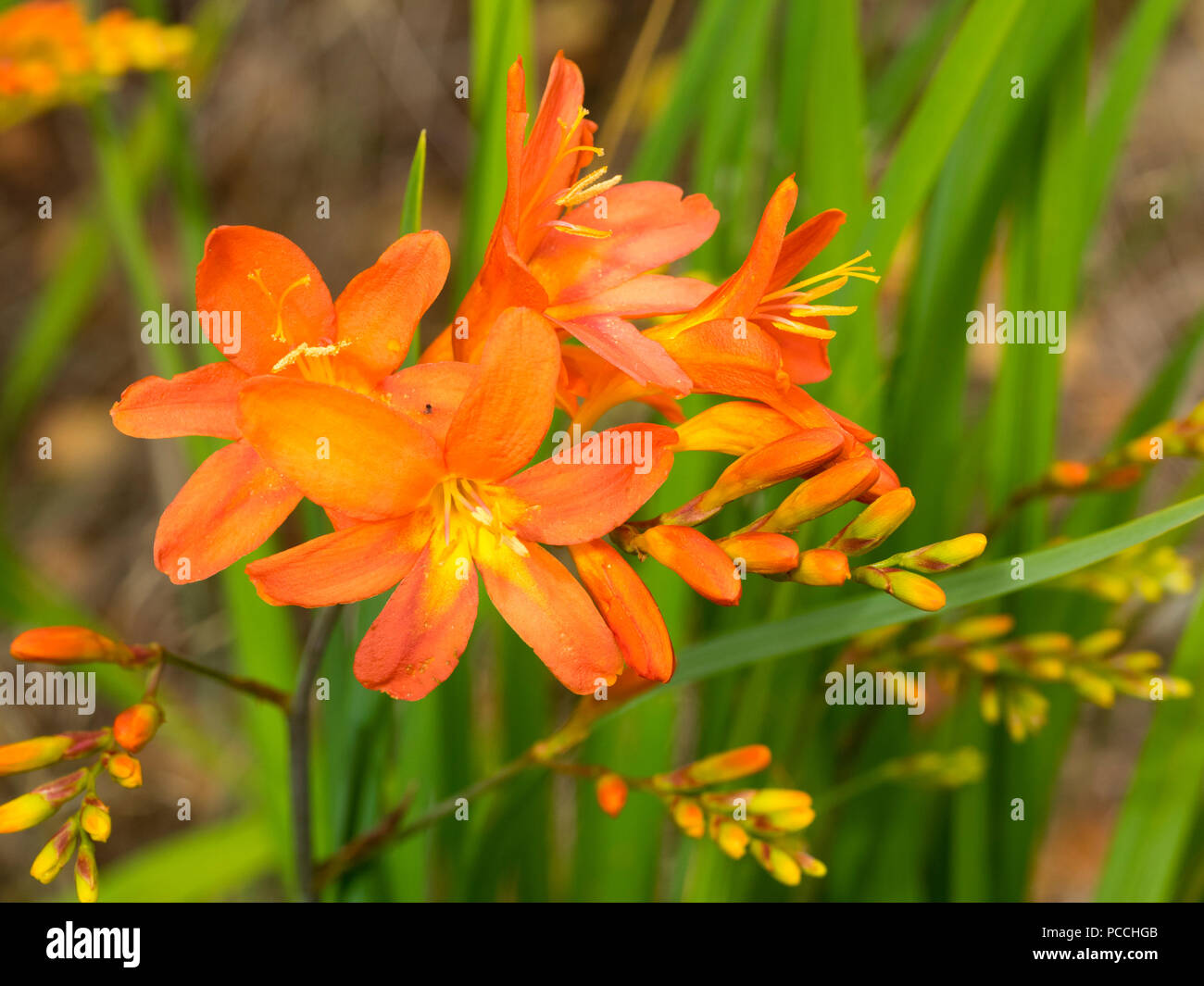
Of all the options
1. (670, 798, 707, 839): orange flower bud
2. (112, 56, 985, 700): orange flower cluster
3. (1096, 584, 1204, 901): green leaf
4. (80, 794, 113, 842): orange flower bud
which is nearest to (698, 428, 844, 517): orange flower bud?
(112, 56, 985, 700): orange flower cluster

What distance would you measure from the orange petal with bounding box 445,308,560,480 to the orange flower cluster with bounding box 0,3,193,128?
97 cm

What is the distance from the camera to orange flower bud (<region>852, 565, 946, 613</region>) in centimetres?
70

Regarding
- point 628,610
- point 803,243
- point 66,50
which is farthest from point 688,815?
point 66,50

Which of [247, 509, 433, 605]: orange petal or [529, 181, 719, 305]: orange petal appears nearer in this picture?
[247, 509, 433, 605]: orange petal

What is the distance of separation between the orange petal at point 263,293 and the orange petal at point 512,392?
174mm

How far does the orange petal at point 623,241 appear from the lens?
2.59 feet

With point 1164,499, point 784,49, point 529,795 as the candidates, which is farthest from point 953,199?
point 1164,499

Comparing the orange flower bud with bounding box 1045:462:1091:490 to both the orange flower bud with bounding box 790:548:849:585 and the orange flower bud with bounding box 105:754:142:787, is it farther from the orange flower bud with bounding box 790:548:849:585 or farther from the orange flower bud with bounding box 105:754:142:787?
the orange flower bud with bounding box 105:754:142:787

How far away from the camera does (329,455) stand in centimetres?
60

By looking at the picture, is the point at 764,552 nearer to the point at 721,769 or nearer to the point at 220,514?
the point at 721,769

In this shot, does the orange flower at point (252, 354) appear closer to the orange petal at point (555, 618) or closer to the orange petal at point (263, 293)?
the orange petal at point (263, 293)

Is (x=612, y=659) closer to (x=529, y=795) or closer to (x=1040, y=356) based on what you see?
(x=529, y=795)

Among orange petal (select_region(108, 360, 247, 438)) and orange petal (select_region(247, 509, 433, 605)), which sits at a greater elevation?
orange petal (select_region(108, 360, 247, 438))

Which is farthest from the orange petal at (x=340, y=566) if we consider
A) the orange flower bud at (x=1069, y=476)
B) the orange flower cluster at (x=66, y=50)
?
the orange flower cluster at (x=66, y=50)
